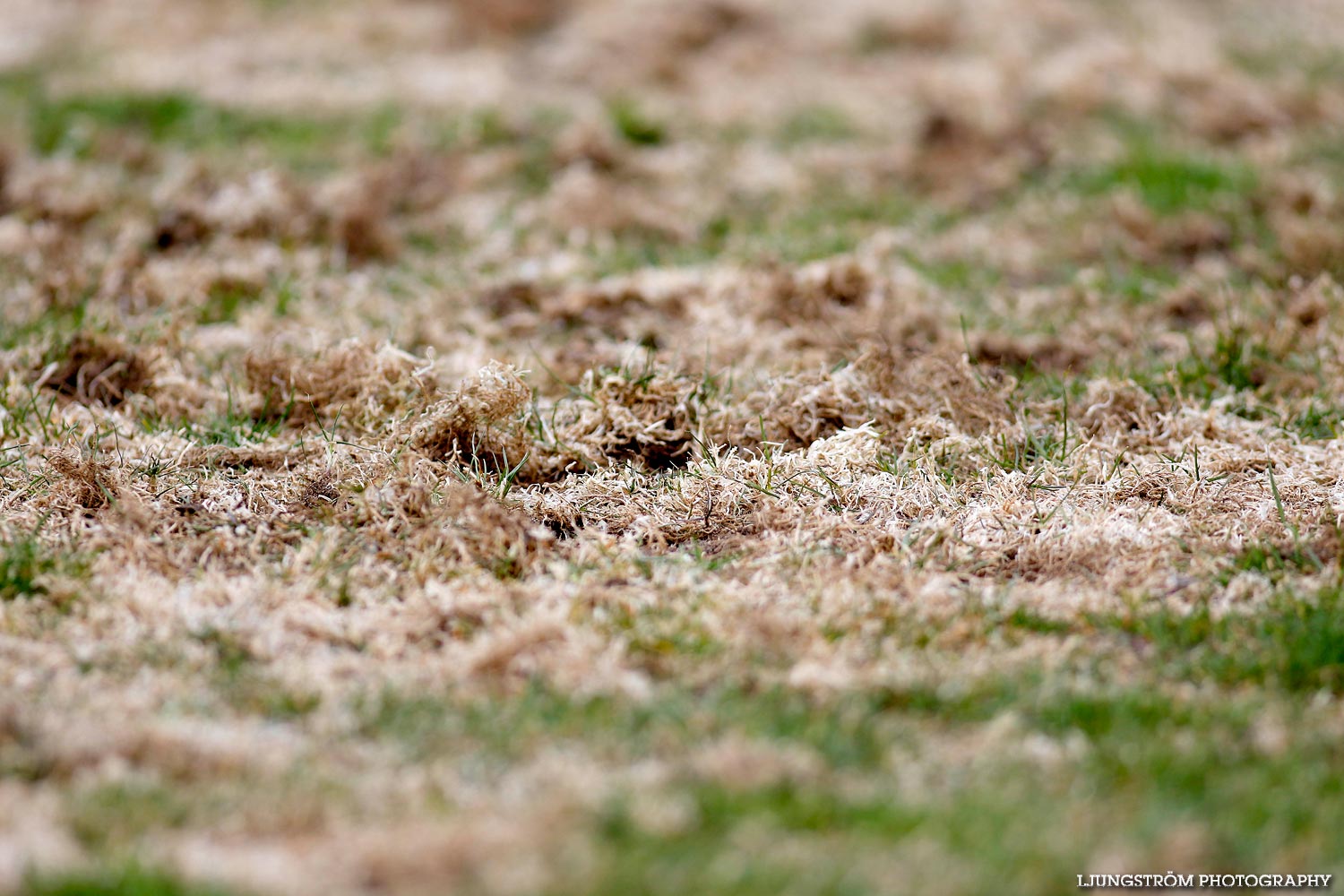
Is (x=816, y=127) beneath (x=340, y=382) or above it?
above

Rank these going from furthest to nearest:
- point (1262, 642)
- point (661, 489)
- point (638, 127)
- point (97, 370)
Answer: point (638, 127) → point (97, 370) → point (661, 489) → point (1262, 642)

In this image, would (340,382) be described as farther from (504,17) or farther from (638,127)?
(504,17)

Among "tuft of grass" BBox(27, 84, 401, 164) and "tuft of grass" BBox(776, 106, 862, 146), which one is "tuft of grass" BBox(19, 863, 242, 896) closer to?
"tuft of grass" BBox(27, 84, 401, 164)

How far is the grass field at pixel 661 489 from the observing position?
2531 mm

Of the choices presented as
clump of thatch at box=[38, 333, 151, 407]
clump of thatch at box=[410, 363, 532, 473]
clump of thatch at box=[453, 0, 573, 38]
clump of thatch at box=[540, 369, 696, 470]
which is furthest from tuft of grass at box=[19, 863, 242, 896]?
clump of thatch at box=[453, 0, 573, 38]

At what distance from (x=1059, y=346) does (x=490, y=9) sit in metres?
6.38

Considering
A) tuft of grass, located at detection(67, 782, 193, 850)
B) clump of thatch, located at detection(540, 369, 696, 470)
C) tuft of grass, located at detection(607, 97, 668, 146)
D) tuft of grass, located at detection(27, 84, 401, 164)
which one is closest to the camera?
tuft of grass, located at detection(67, 782, 193, 850)

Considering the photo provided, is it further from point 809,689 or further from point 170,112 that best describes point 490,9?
point 809,689

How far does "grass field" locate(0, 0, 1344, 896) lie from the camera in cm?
253

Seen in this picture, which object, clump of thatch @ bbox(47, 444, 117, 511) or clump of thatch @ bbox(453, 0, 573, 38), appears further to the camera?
clump of thatch @ bbox(453, 0, 573, 38)

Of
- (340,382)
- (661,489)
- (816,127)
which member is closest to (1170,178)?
(816,127)

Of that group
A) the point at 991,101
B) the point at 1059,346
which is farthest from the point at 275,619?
the point at 991,101

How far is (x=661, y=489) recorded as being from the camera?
4148 millimetres

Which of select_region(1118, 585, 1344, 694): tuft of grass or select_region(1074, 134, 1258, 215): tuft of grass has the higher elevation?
select_region(1074, 134, 1258, 215): tuft of grass
